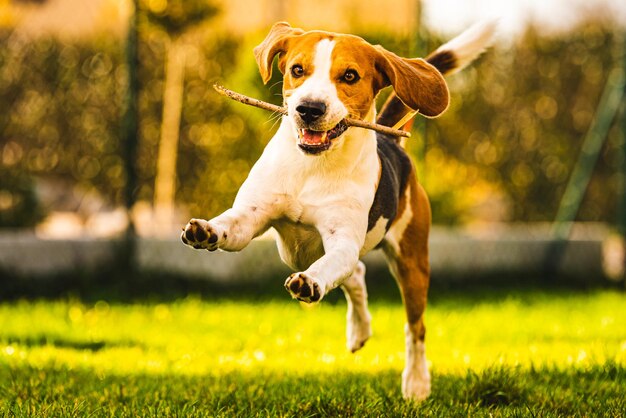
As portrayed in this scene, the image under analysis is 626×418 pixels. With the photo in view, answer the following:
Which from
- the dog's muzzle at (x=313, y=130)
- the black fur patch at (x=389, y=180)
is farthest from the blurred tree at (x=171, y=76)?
the dog's muzzle at (x=313, y=130)

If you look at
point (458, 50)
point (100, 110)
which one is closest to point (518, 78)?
point (100, 110)

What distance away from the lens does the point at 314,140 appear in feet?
9.49

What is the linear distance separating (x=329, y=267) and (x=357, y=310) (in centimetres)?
124

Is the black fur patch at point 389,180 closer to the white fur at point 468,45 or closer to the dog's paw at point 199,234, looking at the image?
the white fur at point 468,45

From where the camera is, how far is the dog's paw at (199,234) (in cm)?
268

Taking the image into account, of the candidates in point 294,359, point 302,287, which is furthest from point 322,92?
point 294,359

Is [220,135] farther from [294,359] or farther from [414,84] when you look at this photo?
[414,84]

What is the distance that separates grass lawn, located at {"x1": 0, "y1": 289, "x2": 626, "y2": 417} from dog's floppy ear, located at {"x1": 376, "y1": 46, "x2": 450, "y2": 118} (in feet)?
3.35

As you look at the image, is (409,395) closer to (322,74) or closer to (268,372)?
(268,372)

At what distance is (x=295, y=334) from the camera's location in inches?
211

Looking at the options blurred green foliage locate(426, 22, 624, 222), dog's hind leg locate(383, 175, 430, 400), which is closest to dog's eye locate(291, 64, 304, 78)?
dog's hind leg locate(383, 175, 430, 400)

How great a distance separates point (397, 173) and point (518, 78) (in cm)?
719

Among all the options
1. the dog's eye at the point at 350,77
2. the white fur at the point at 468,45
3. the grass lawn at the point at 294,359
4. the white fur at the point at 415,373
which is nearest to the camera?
the dog's eye at the point at 350,77

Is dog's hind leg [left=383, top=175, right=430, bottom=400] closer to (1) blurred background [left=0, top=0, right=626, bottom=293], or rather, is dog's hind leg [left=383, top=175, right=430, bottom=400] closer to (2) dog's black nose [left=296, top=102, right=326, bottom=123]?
(2) dog's black nose [left=296, top=102, right=326, bottom=123]
